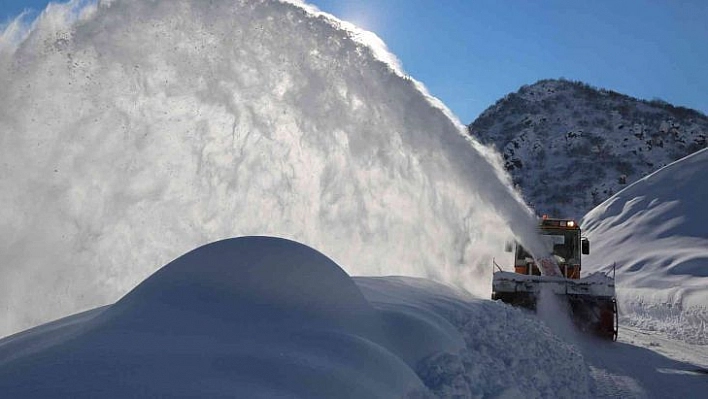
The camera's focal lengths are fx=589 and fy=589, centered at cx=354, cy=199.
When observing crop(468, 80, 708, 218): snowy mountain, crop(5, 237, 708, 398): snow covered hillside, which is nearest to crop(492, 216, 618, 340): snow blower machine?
crop(5, 237, 708, 398): snow covered hillside

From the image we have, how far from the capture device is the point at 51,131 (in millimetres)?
9945

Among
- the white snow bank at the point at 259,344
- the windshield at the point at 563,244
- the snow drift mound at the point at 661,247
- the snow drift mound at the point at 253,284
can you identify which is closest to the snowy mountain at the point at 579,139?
the snow drift mound at the point at 661,247

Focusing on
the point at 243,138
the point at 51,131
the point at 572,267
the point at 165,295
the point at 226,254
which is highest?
the point at 243,138

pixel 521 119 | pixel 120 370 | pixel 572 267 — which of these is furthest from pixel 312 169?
pixel 521 119

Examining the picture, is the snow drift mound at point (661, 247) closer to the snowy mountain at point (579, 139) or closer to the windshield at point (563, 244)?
the windshield at point (563, 244)

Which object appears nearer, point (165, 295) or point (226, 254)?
point (165, 295)

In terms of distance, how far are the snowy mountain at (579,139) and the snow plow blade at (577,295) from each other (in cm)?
5191

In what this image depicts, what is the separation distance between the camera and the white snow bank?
9.60ft

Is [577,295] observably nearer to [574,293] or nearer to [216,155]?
[574,293]

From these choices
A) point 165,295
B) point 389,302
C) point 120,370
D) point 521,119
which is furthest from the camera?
point 521,119

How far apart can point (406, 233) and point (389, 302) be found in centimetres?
775

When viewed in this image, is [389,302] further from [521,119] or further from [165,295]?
[521,119]

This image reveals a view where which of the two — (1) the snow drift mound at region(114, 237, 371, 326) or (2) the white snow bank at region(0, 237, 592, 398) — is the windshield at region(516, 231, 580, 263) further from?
(1) the snow drift mound at region(114, 237, 371, 326)

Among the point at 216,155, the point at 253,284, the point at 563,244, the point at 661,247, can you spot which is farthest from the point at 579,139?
the point at 253,284
